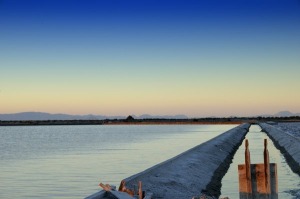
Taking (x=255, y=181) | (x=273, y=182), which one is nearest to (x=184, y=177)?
(x=273, y=182)

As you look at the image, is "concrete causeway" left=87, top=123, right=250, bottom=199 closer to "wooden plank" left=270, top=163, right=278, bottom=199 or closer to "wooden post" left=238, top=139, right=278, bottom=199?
"wooden post" left=238, top=139, right=278, bottom=199

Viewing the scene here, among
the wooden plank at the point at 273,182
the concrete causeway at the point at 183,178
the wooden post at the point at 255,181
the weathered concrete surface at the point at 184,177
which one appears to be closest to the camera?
the wooden post at the point at 255,181

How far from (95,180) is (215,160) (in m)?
9.80

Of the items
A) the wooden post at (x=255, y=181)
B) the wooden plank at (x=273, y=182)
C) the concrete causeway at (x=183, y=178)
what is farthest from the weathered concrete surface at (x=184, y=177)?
the wooden plank at (x=273, y=182)

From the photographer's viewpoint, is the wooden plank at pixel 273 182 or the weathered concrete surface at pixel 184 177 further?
the weathered concrete surface at pixel 184 177

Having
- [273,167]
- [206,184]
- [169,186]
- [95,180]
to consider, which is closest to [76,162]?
[95,180]

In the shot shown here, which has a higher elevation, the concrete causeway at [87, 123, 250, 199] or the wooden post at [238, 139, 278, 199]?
the wooden post at [238, 139, 278, 199]

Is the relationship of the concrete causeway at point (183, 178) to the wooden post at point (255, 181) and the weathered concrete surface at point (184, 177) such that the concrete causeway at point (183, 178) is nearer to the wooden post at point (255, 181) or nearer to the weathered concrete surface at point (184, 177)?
the weathered concrete surface at point (184, 177)

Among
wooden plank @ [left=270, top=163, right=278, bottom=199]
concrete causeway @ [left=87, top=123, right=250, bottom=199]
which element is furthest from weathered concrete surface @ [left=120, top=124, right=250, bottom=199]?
wooden plank @ [left=270, top=163, right=278, bottom=199]

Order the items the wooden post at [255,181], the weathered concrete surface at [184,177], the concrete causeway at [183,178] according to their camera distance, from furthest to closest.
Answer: the weathered concrete surface at [184,177]
the concrete causeway at [183,178]
the wooden post at [255,181]

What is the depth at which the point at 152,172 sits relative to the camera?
20.1 m

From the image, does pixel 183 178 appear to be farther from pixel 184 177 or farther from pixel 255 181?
pixel 255 181

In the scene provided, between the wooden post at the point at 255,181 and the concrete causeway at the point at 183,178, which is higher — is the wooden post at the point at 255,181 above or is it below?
above

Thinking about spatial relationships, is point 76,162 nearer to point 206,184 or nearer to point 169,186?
point 206,184
